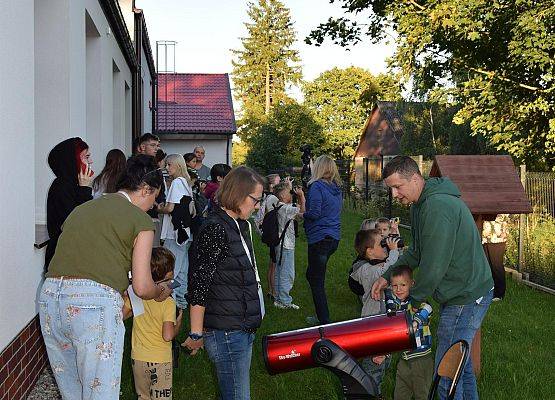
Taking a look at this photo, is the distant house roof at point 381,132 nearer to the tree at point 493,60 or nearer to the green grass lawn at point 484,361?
the tree at point 493,60

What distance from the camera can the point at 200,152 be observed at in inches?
433

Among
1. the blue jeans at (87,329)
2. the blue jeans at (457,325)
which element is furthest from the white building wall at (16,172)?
the blue jeans at (457,325)

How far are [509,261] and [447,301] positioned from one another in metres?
9.74

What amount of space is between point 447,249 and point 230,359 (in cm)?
142

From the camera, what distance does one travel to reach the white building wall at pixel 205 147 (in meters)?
29.9

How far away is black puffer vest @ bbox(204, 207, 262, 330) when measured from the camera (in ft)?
12.9

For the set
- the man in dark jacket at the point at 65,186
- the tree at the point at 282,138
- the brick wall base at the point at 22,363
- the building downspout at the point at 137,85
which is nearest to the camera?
the brick wall base at the point at 22,363

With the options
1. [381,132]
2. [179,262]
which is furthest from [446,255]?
[381,132]

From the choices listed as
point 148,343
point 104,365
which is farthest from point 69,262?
point 148,343

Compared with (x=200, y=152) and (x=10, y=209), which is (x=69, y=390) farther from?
(x=200, y=152)

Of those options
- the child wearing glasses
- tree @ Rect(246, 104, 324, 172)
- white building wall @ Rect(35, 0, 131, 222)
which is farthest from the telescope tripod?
tree @ Rect(246, 104, 324, 172)

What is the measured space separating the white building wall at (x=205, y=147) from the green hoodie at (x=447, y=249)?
1000 inches

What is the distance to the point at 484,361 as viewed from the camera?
7176 millimetres

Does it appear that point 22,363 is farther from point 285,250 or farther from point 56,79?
point 285,250
